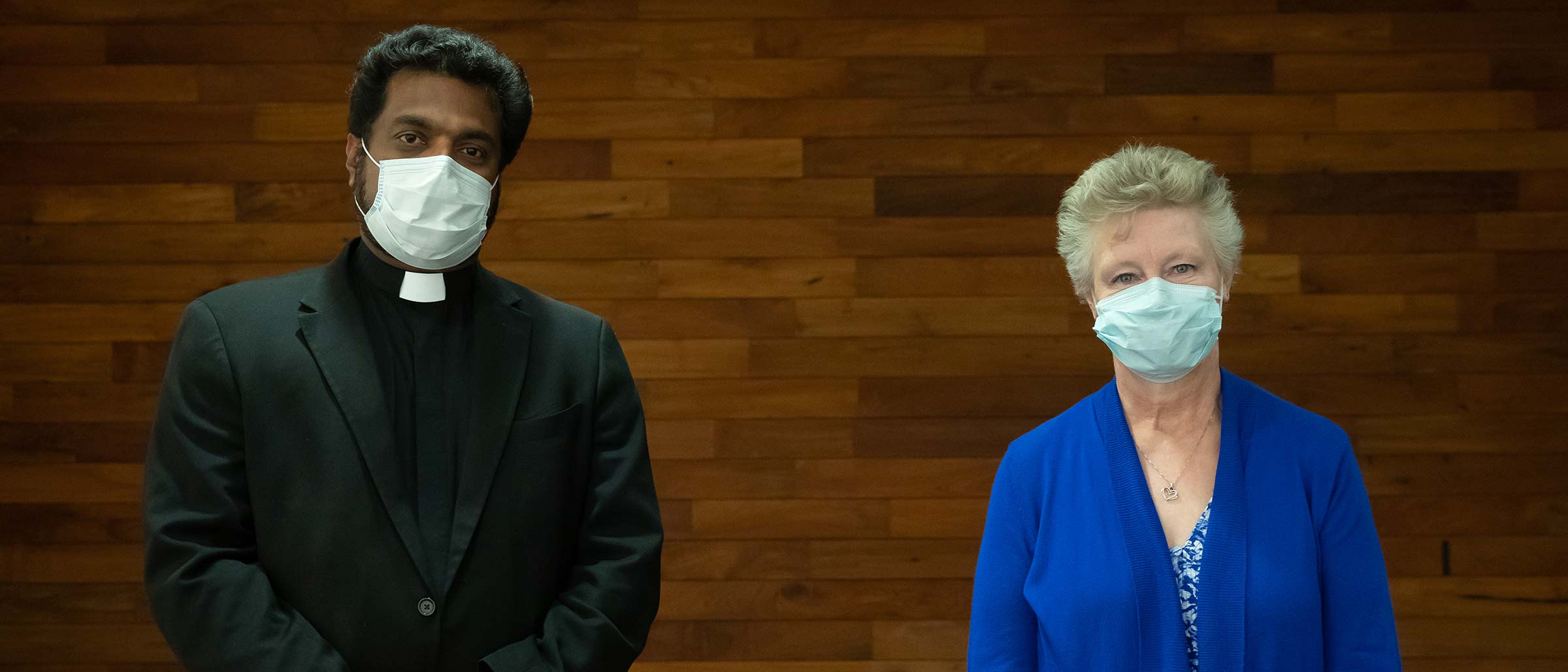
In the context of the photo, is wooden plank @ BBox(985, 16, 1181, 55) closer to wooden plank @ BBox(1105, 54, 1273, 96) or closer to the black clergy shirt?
wooden plank @ BBox(1105, 54, 1273, 96)

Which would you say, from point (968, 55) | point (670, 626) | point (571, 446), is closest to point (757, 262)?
point (968, 55)

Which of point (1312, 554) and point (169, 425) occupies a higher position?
point (169, 425)

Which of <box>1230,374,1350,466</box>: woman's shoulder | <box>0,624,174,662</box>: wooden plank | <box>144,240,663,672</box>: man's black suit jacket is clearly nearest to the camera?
<box>144,240,663,672</box>: man's black suit jacket

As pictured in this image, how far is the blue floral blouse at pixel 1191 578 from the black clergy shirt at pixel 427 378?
0.93 metres

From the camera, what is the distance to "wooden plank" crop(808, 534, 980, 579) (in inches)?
123

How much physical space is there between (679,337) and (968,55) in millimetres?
1056

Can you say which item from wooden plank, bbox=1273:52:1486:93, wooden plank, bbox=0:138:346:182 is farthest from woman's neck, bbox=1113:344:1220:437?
wooden plank, bbox=0:138:346:182

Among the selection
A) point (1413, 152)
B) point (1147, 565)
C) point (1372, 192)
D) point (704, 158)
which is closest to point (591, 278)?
point (704, 158)

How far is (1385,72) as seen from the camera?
3145 mm

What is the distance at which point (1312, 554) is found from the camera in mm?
1519

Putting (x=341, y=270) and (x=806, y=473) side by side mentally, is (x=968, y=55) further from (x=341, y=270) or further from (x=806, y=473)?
(x=341, y=270)

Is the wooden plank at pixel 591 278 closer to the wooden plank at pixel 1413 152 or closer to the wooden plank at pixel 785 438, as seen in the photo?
the wooden plank at pixel 785 438

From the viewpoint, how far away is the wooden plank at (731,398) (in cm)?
313

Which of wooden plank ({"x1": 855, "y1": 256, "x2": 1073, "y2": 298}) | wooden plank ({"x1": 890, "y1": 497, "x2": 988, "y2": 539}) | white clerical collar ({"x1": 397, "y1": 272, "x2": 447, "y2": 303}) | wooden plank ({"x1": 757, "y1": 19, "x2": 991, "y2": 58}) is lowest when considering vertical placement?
wooden plank ({"x1": 890, "y1": 497, "x2": 988, "y2": 539})
